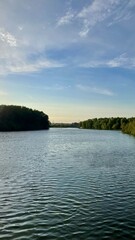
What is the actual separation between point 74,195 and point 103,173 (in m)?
10.3

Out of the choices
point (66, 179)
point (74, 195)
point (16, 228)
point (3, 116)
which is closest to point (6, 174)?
point (66, 179)

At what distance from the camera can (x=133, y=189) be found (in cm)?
2633

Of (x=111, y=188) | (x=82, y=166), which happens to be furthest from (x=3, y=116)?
(x=111, y=188)

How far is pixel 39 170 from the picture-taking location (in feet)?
117

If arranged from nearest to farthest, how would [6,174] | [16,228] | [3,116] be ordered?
[16,228]
[6,174]
[3,116]

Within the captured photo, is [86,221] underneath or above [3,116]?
underneath

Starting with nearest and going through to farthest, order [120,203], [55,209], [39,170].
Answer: [55,209] < [120,203] < [39,170]

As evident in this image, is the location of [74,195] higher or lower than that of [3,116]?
lower

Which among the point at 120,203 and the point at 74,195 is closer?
the point at 120,203

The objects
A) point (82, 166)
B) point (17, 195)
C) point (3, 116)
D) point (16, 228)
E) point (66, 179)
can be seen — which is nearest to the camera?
point (16, 228)

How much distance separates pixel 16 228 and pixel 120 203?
27.0 feet

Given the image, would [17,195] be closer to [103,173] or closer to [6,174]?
[6,174]

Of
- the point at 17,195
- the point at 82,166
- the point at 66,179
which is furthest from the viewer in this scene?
the point at 82,166

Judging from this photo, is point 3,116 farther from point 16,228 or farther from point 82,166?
point 16,228
